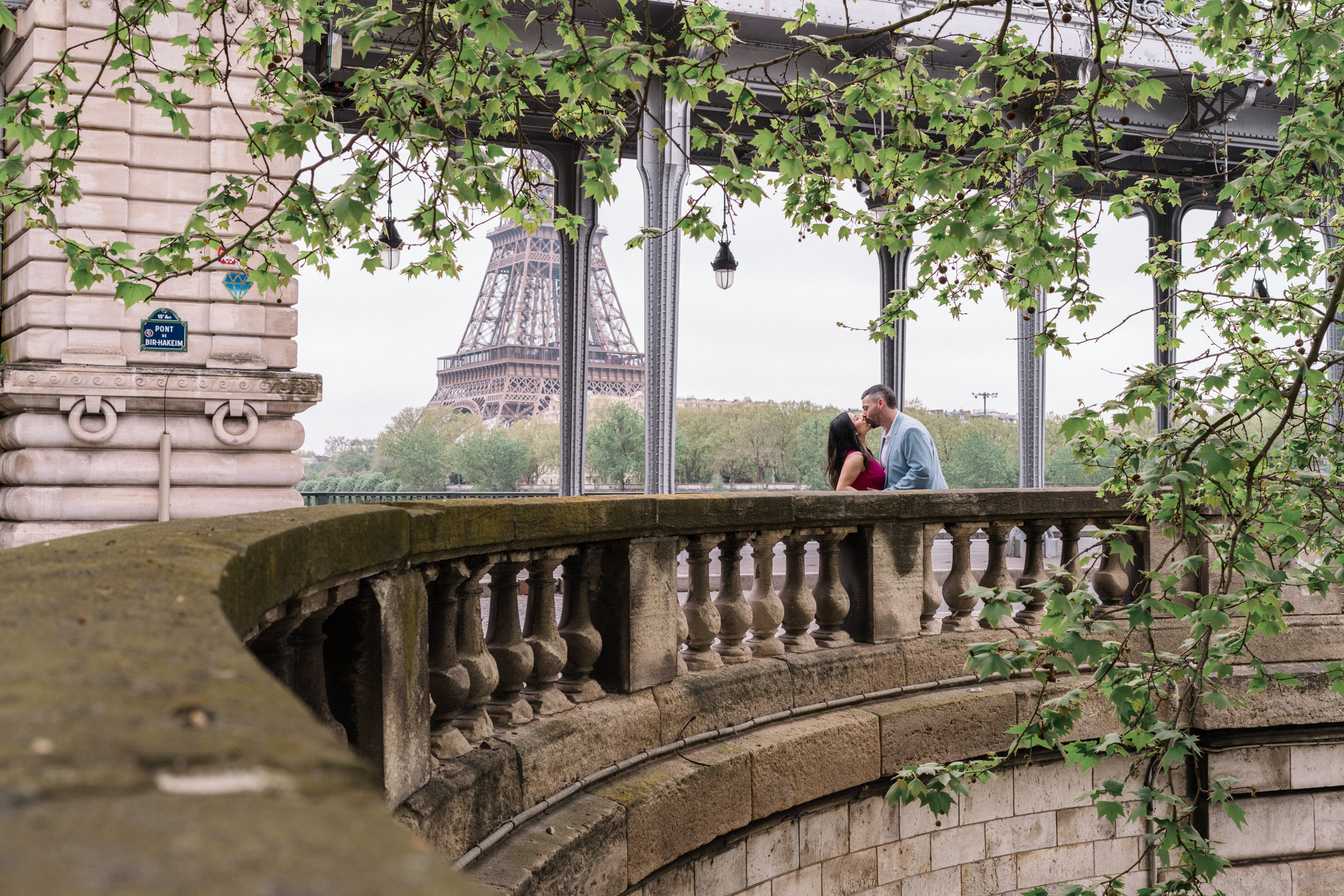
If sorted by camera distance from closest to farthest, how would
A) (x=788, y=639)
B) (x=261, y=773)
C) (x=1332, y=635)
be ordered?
1. (x=261, y=773)
2. (x=788, y=639)
3. (x=1332, y=635)

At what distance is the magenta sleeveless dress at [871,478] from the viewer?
5.73 m

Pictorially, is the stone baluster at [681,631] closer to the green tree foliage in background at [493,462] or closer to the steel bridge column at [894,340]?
the steel bridge column at [894,340]

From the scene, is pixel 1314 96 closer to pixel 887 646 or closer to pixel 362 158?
pixel 887 646

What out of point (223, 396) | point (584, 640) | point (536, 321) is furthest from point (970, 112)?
point (536, 321)

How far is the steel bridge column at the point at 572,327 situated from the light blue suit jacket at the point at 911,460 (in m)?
10.1

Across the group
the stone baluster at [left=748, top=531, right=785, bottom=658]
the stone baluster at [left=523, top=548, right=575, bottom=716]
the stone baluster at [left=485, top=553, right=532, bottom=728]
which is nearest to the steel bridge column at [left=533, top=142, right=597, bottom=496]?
the stone baluster at [left=748, top=531, right=785, bottom=658]

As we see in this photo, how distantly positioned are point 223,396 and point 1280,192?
8.76 meters

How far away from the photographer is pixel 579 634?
3729 millimetres

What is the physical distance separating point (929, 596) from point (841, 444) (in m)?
1.03

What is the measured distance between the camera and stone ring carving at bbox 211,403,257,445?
9992 millimetres

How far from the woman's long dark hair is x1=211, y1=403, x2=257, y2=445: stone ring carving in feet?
21.1

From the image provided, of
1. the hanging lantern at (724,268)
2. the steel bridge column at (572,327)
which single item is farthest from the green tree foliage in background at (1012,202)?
the steel bridge column at (572,327)

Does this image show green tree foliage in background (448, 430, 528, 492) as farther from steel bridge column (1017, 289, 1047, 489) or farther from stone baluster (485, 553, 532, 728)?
stone baluster (485, 553, 532, 728)

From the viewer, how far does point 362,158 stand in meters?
3.62
